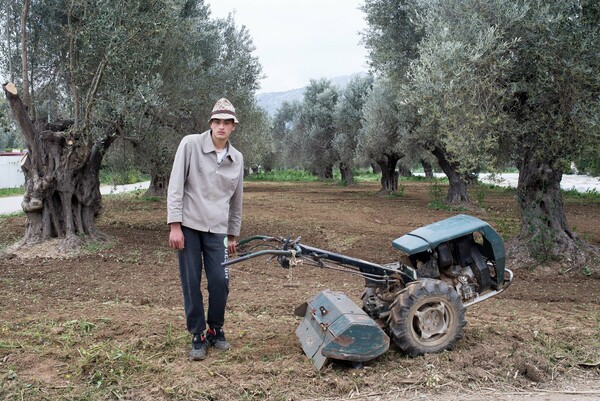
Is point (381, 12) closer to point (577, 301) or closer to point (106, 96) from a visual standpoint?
point (106, 96)

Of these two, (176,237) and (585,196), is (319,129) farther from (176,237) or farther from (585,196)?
(176,237)

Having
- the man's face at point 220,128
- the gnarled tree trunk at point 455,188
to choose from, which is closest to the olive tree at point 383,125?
the gnarled tree trunk at point 455,188

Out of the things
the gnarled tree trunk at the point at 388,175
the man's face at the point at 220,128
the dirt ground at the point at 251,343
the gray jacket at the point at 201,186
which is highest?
the man's face at the point at 220,128

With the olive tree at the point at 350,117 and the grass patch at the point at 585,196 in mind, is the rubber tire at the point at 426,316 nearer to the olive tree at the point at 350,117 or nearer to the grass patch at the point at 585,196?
the grass patch at the point at 585,196

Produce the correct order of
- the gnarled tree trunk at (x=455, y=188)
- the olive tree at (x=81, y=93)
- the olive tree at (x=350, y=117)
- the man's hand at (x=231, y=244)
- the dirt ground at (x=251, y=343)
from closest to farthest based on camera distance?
the dirt ground at (x=251, y=343) → the man's hand at (x=231, y=244) → the olive tree at (x=81, y=93) → the gnarled tree trunk at (x=455, y=188) → the olive tree at (x=350, y=117)

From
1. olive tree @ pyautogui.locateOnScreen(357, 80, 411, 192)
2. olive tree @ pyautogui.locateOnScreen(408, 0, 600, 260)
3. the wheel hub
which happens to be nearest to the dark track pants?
the wheel hub

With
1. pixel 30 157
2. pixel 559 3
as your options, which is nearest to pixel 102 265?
pixel 30 157

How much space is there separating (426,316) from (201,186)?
2281 millimetres

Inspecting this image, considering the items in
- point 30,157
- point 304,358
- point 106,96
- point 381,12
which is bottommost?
point 304,358

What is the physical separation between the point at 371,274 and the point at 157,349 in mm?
2048

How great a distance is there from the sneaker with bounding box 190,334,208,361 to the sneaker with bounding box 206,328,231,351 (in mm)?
145

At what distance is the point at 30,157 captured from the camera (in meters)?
9.84

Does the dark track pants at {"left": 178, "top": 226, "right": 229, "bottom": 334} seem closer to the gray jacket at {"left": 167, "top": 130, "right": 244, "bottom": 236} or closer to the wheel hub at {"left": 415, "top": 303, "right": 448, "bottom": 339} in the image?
the gray jacket at {"left": 167, "top": 130, "right": 244, "bottom": 236}

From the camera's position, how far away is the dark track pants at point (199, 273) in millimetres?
4418
